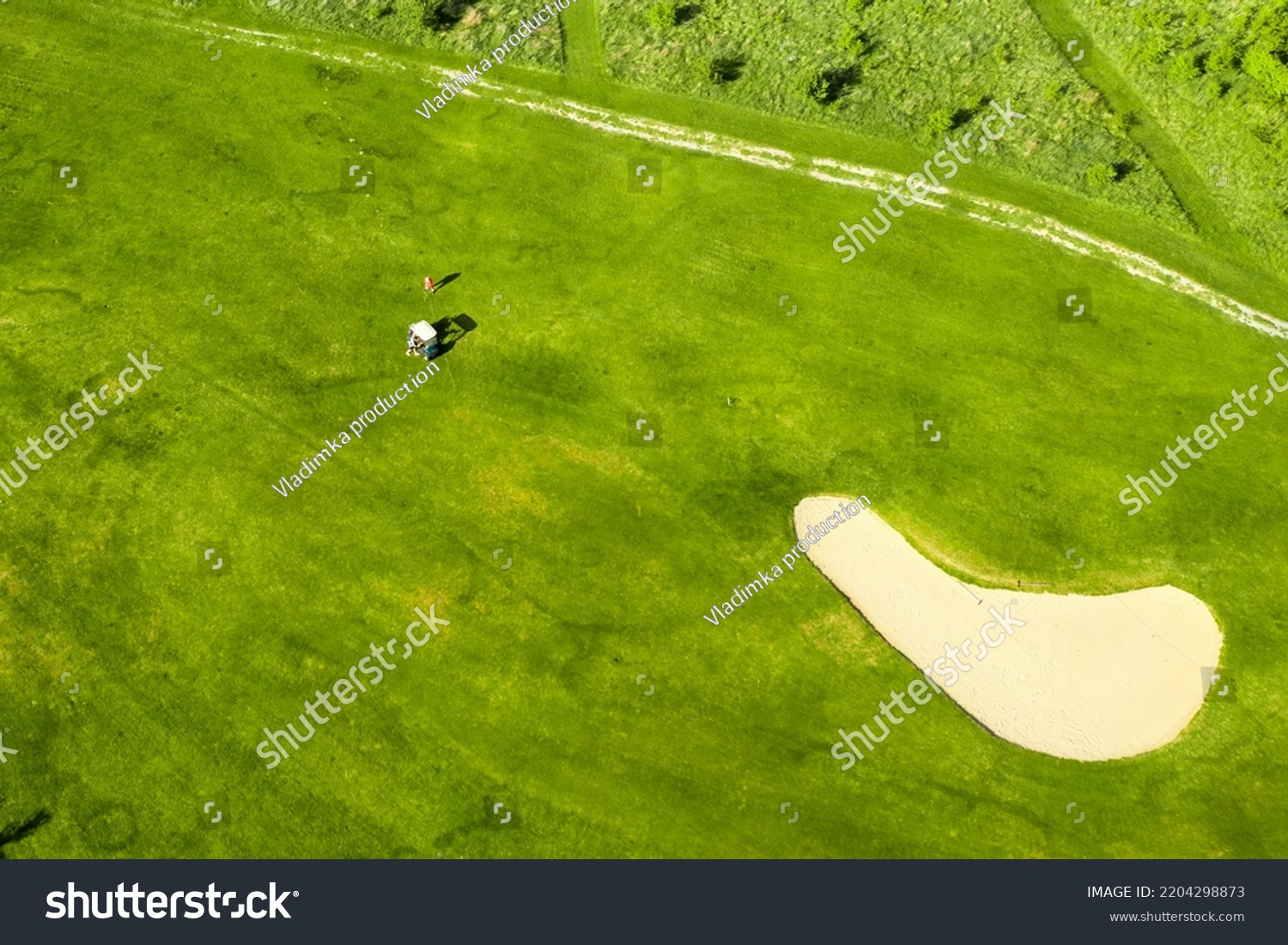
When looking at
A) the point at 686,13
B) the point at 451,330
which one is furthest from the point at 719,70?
the point at 451,330

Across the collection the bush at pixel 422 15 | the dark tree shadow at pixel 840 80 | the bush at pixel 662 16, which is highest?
the dark tree shadow at pixel 840 80

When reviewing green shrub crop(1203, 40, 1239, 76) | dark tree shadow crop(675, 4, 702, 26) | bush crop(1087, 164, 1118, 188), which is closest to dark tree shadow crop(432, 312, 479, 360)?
dark tree shadow crop(675, 4, 702, 26)

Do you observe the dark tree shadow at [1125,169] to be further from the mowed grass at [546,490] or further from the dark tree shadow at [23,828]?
the dark tree shadow at [23,828]

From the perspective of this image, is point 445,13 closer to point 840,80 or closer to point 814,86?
point 814,86

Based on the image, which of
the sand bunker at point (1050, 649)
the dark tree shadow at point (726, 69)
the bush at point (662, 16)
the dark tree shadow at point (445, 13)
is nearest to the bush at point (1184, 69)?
the dark tree shadow at point (726, 69)

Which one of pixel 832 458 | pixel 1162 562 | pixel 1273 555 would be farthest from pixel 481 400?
pixel 1273 555

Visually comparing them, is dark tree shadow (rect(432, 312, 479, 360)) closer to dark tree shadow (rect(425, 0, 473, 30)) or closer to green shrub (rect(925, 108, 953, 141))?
dark tree shadow (rect(425, 0, 473, 30))
